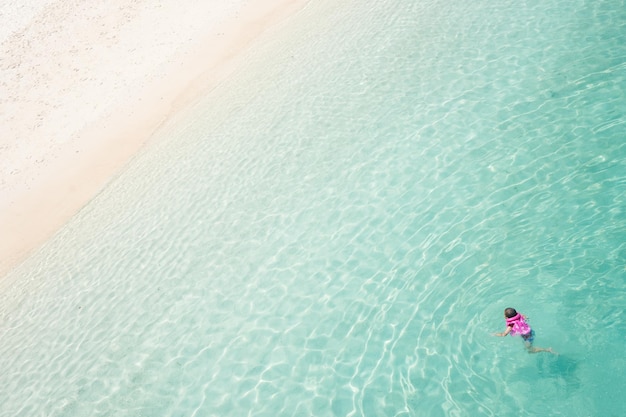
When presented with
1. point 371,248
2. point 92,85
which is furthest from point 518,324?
point 92,85

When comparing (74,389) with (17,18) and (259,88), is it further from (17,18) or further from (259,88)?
(17,18)

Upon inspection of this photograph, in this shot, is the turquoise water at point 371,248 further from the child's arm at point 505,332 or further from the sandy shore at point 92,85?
the sandy shore at point 92,85

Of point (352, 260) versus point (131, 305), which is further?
point (131, 305)

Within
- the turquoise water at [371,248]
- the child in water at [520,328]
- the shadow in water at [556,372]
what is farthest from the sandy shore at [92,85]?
the shadow in water at [556,372]

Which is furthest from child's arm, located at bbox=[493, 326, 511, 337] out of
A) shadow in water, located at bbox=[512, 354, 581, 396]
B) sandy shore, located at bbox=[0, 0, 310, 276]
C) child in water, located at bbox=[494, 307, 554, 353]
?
sandy shore, located at bbox=[0, 0, 310, 276]

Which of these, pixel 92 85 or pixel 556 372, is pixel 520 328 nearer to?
pixel 556 372

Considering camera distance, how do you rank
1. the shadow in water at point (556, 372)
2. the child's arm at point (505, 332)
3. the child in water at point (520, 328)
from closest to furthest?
1. the shadow in water at point (556, 372)
2. the child in water at point (520, 328)
3. the child's arm at point (505, 332)

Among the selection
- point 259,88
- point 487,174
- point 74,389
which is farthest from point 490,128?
point 74,389
